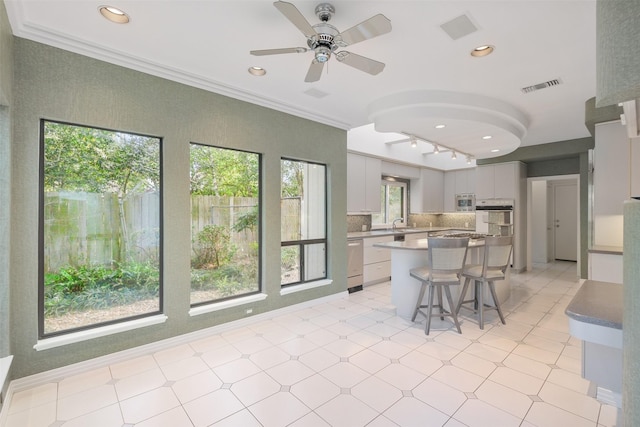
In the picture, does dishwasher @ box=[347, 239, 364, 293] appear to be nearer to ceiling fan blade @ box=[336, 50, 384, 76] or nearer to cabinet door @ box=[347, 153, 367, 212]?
cabinet door @ box=[347, 153, 367, 212]

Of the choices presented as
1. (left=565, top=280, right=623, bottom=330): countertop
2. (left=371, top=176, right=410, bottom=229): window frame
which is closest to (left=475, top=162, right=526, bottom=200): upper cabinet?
(left=371, top=176, right=410, bottom=229): window frame

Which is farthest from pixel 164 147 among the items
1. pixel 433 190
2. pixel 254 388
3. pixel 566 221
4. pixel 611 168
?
pixel 566 221

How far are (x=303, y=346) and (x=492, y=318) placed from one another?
248cm

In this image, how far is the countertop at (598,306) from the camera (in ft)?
4.13

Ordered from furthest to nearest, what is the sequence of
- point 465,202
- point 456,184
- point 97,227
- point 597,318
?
1. point 456,184
2. point 465,202
3. point 97,227
4. point 597,318

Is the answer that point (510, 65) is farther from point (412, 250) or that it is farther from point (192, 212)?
point (192, 212)

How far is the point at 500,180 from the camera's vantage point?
254 inches

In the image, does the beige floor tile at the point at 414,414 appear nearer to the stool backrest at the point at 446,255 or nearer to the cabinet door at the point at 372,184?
the stool backrest at the point at 446,255

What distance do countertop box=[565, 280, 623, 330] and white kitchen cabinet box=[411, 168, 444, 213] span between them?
18.9ft

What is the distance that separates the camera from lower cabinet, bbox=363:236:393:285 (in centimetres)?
536

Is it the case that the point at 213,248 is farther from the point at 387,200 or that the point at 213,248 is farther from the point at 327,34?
the point at 387,200

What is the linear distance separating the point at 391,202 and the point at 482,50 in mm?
4967

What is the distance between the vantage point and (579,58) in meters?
2.66

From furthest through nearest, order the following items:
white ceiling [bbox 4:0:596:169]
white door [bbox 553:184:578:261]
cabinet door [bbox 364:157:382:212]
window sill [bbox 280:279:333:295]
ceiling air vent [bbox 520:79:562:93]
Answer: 1. white door [bbox 553:184:578:261]
2. cabinet door [bbox 364:157:382:212]
3. window sill [bbox 280:279:333:295]
4. ceiling air vent [bbox 520:79:562:93]
5. white ceiling [bbox 4:0:596:169]
